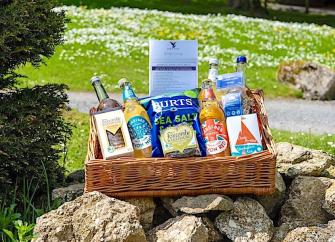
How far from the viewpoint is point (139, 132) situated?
189 inches

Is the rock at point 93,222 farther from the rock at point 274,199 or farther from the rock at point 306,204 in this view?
the rock at point 306,204

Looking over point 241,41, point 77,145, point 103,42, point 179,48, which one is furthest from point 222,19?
point 179,48

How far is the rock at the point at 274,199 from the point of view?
16.3 feet

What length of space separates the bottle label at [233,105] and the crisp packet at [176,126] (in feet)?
0.63

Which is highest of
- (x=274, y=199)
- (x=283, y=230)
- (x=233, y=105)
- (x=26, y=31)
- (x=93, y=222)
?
(x=26, y=31)

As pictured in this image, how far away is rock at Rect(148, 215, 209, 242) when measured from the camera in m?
4.30

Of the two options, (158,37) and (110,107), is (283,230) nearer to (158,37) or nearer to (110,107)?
(110,107)

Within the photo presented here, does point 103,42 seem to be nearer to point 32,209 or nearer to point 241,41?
point 241,41

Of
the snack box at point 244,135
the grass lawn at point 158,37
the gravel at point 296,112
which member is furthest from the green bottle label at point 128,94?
the grass lawn at point 158,37

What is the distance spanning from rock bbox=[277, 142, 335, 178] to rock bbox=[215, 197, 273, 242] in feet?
2.17

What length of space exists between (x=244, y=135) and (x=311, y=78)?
1098cm

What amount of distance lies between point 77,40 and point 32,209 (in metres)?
15.0

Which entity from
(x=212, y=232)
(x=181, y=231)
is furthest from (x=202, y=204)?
(x=181, y=231)

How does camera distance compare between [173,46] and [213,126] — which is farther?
[173,46]
